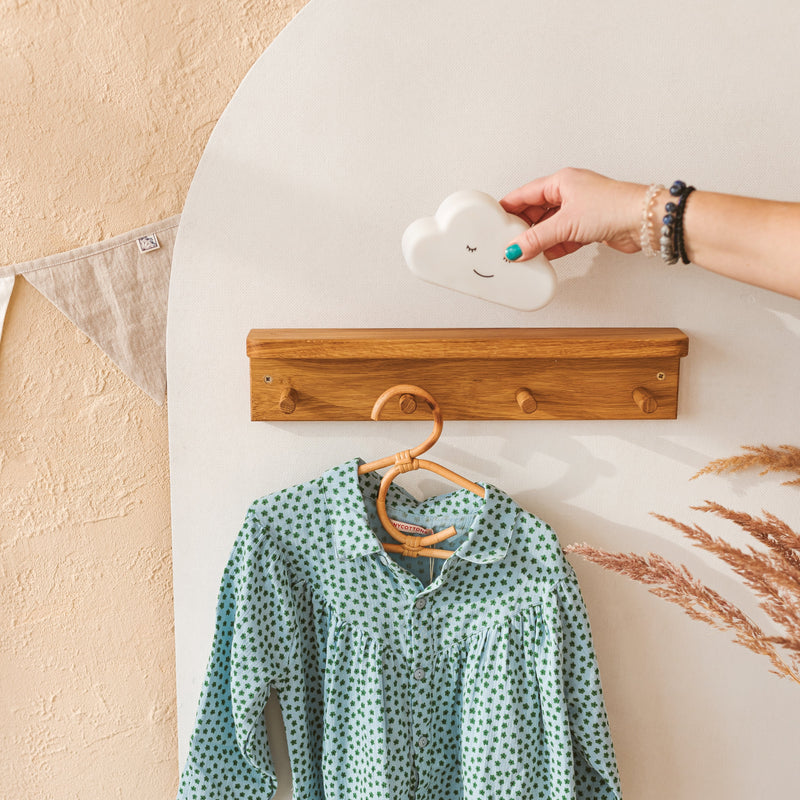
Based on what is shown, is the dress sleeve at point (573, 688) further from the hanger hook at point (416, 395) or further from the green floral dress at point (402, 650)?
the hanger hook at point (416, 395)

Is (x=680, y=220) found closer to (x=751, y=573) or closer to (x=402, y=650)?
(x=751, y=573)

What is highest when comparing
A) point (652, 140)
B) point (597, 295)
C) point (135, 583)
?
point (652, 140)

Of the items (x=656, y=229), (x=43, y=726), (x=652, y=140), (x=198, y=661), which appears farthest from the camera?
(x=43, y=726)

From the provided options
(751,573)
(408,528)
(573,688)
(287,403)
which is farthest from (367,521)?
(751,573)

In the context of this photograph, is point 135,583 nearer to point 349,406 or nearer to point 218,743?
point 218,743

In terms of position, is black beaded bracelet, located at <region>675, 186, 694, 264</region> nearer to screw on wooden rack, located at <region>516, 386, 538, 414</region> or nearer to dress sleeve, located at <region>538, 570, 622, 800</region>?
screw on wooden rack, located at <region>516, 386, 538, 414</region>

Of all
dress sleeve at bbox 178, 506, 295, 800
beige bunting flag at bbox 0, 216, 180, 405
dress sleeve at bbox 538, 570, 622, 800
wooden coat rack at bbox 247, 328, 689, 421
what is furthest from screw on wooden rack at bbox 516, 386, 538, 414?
beige bunting flag at bbox 0, 216, 180, 405

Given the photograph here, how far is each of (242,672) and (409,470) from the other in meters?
0.32

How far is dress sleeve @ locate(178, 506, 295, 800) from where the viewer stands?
87 centimetres

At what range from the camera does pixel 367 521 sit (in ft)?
2.80

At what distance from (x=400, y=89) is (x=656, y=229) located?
33cm

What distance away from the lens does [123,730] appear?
1119 mm

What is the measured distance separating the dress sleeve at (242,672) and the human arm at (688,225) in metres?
0.49

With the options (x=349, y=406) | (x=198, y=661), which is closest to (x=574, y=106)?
(x=349, y=406)
